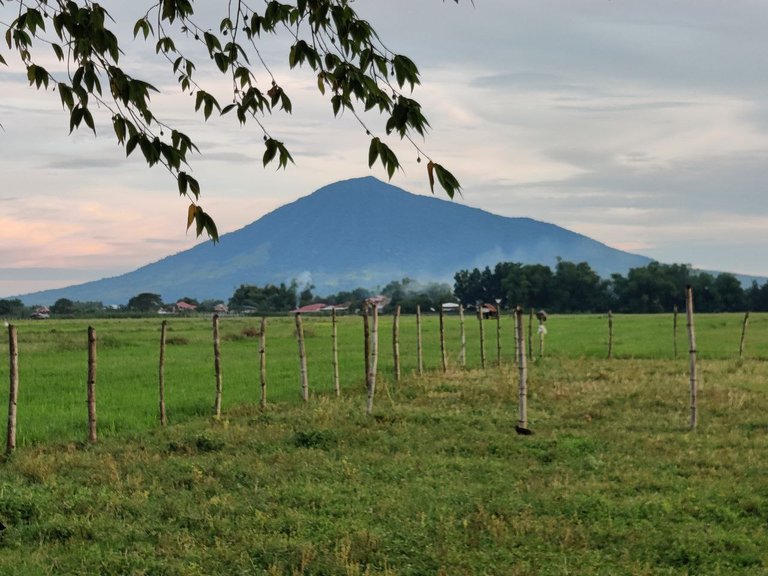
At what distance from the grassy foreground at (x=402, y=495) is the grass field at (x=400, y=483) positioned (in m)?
0.03

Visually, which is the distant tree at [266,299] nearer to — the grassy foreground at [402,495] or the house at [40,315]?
the house at [40,315]

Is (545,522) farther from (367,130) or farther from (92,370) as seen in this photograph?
(92,370)

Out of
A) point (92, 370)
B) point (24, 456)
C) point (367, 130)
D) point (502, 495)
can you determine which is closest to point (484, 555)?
point (502, 495)

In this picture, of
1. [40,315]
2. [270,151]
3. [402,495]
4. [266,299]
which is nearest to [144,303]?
[266,299]

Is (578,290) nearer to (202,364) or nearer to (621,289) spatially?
(621,289)

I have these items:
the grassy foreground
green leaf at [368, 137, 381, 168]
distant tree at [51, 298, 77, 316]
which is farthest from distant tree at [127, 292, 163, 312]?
green leaf at [368, 137, 381, 168]

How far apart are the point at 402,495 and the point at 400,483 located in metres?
0.68

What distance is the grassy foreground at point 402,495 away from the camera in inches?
286

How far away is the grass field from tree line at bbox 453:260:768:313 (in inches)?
3058

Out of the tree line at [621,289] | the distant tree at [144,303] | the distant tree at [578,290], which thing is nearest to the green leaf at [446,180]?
the tree line at [621,289]

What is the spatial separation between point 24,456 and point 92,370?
6.43 feet

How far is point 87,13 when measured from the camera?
4.89 metres

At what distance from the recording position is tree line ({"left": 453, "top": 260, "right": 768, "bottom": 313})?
304 ft

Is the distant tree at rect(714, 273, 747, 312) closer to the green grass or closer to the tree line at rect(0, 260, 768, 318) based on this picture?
the tree line at rect(0, 260, 768, 318)
